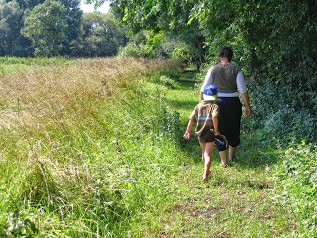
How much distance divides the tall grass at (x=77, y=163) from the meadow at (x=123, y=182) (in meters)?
0.01

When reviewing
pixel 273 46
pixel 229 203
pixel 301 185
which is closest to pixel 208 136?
pixel 229 203

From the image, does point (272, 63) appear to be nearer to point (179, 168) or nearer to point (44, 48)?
point (179, 168)

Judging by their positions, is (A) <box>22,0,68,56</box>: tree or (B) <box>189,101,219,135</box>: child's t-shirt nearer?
(B) <box>189,101,219,135</box>: child's t-shirt

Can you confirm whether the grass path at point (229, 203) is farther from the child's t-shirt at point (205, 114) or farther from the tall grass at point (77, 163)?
the child's t-shirt at point (205, 114)

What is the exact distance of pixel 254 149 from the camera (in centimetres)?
711

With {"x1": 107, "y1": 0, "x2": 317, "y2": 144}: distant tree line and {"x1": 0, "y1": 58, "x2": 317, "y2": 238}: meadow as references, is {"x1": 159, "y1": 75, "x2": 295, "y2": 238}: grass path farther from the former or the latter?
Result: {"x1": 107, "y1": 0, "x2": 317, "y2": 144}: distant tree line

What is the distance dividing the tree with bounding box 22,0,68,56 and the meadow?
5352 centimetres

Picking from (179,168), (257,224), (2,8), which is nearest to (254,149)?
(179,168)

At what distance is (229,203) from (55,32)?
59.2 metres

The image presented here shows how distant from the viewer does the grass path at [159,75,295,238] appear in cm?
400

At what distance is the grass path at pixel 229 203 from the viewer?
13.1 ft

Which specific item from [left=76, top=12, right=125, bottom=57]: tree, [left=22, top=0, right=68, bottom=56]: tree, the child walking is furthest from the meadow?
[left=76, top=12, right=125, bottom=57]: tree

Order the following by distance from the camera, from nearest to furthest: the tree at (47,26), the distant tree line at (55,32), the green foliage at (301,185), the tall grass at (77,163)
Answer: the tall grass at (77,163) → the green foliage at (301,185) → the tree at (47,26) → the distant tree line at (55,32)

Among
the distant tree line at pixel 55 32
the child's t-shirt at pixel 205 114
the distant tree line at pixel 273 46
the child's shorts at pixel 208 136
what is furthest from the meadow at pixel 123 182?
the distant tree line at pixel 55 32
